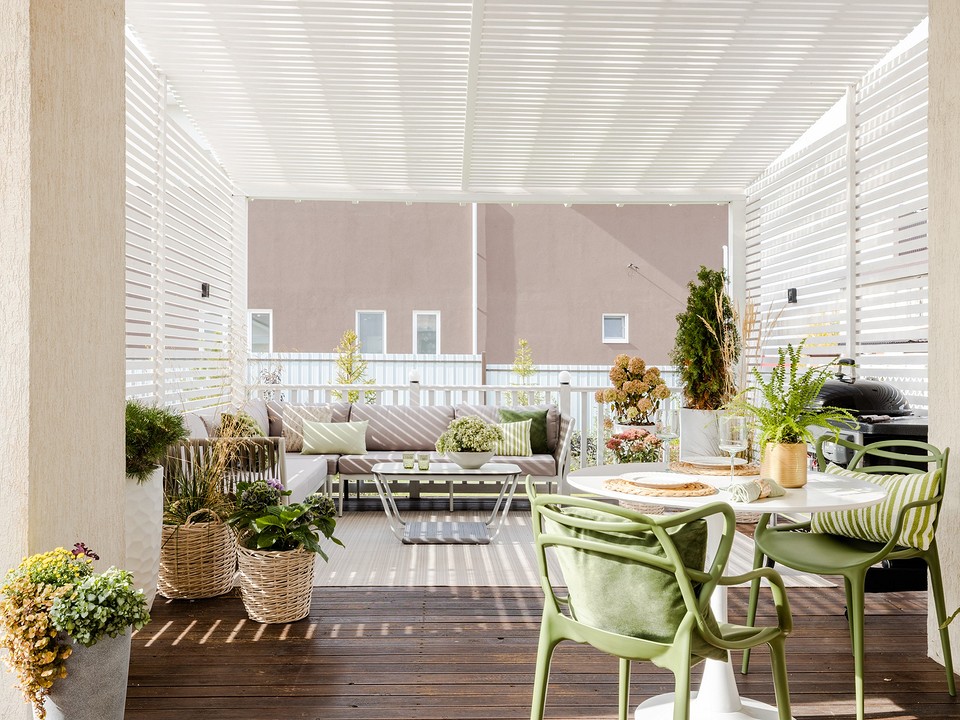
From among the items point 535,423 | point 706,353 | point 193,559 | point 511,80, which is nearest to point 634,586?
point 193,559

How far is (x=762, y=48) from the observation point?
4375 mm

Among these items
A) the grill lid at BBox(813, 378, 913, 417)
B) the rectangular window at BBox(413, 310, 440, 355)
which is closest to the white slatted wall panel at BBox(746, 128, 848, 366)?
the grill lid at BBox(813, 378, 913, 417)

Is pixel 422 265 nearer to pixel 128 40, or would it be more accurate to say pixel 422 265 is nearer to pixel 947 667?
pixel 128 40

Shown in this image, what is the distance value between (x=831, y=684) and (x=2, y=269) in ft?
10.5

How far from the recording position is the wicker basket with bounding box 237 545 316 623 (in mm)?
3639

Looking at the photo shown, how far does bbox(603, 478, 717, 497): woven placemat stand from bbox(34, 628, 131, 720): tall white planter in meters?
1.56

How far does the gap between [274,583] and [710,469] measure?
2.04 meters

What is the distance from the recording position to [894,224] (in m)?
4.64

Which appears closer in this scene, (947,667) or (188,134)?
(947,667)

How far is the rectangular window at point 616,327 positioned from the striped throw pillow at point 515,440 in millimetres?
6040

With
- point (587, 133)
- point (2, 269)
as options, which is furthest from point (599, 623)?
point (587, 133)

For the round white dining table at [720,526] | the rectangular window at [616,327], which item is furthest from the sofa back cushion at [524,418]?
the rectangular window at [616,327]

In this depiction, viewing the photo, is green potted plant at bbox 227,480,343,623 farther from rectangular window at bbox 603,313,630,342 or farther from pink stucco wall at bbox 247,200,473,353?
rectangular window at bbox 603,313,630,342

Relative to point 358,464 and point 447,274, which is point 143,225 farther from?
point 447,274
